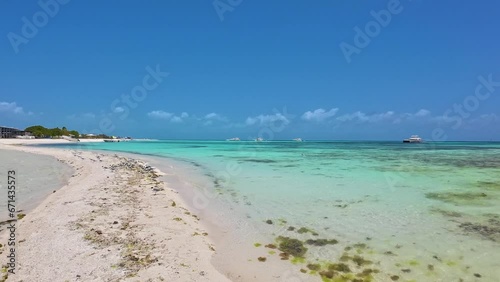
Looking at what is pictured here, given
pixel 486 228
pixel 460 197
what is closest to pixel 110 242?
Answer: pixel 486 228

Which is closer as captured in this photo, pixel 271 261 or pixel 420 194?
pixel 271 261

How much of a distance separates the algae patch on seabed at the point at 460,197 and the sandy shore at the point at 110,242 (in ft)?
32.9

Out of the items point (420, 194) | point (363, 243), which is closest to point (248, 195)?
point (363, 243)

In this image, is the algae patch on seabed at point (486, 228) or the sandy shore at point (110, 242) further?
the algae patch on seabed at point (486, 228)

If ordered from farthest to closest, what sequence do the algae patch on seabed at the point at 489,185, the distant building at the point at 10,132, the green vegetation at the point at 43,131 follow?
the green vegetation at the point at 43,131
the distant building at the point at 10,132
the algae patch on seabed at the point at 489,185

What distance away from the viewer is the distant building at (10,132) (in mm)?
87562

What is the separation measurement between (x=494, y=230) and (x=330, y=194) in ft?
18.9

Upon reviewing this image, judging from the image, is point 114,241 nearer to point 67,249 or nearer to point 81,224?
point 67,249

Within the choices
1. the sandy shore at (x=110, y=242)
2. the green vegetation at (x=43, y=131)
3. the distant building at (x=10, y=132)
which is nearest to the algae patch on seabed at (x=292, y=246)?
the sandy shore at (x=110, y=242)

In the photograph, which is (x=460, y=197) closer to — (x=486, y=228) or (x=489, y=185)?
(x=486, y=228)

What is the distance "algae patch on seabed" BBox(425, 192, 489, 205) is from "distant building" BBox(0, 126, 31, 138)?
111m

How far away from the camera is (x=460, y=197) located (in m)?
12.3

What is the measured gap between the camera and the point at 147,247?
6152mm

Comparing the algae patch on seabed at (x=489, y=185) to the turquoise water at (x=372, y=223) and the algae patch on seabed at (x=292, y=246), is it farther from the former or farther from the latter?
the algae patch on seabed at (x=292, y=246)
